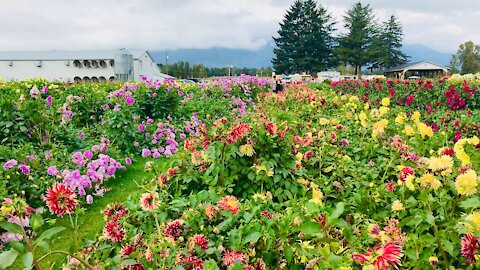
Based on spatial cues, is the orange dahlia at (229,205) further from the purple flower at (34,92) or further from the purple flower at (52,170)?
the purple flower at (34,92)

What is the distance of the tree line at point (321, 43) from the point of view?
46.4m

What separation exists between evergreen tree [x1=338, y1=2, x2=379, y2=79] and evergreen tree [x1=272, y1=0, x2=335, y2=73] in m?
1.78

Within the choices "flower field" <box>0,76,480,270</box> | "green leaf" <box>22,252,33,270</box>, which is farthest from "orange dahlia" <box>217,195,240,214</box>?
"green leaf" <box>22,252,33,270</box>

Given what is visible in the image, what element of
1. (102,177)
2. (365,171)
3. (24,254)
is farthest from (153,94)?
(24,254)

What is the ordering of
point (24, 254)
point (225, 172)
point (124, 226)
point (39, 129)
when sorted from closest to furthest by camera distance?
point (24, 254) < point (124, 226) < point (225, 172) < point (39, 129)

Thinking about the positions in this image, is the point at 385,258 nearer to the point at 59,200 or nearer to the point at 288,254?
the point at 288,254

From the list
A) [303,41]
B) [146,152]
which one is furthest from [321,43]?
[146,152]

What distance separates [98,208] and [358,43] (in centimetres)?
4657

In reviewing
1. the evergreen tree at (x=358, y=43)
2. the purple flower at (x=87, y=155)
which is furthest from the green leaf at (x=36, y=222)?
the evergreen tree at (x=358, y=43)

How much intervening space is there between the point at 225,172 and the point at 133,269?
41.6 inches

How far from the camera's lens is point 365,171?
8.37 ft

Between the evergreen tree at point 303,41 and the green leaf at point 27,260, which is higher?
the evergreen tree at point 303,41

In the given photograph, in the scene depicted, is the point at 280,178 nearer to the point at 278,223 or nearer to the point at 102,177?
the point at 278,223

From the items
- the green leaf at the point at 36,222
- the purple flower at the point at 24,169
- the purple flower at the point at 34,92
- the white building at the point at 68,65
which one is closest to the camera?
the green leaf at the point at 36,222
